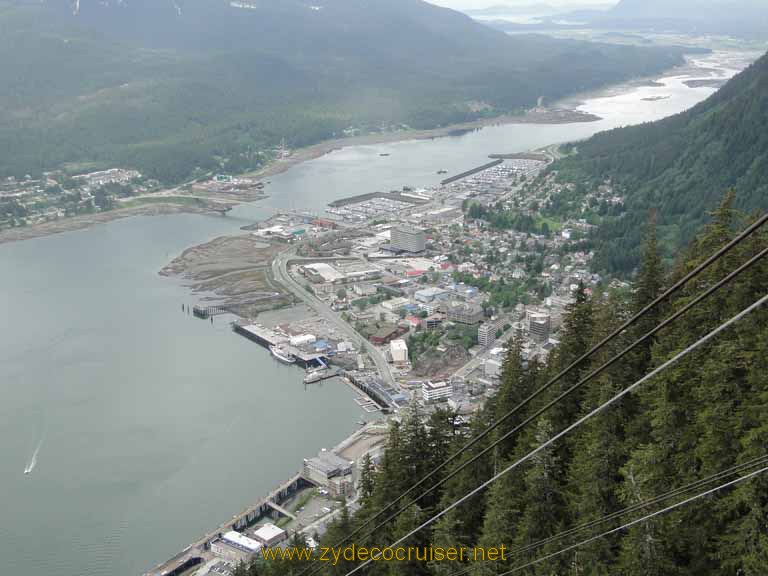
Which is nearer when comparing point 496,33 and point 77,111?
point 77,111

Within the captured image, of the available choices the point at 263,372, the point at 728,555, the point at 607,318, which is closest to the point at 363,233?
the point at 263,372

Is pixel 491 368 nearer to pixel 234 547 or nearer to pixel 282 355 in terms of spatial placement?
pixel 282 355

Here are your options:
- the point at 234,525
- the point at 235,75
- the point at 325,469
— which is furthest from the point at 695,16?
the point at 234,525

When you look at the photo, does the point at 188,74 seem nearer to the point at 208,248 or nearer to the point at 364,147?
the point at 364,147

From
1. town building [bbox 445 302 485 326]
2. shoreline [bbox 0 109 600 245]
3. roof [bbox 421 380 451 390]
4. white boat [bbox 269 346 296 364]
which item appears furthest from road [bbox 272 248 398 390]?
shoreline [bbox 0 109 600 245]

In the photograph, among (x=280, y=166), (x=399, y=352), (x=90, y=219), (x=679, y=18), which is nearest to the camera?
(x=399, y=352)

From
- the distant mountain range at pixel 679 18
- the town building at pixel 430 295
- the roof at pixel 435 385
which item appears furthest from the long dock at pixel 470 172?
the distant mountain range at pixel 679 18

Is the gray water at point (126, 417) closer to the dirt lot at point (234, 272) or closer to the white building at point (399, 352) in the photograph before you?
the dirt lot at point (234, 272)
